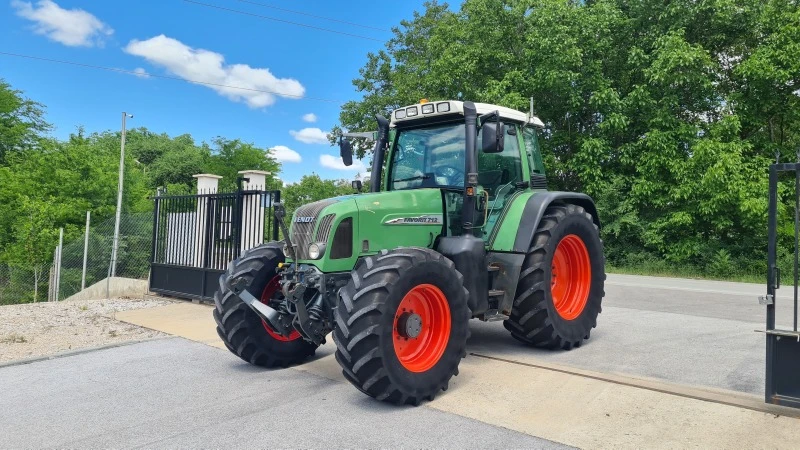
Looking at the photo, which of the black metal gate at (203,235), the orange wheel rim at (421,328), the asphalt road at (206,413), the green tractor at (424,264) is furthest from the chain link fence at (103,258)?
the orange wheel rim at (421,328)

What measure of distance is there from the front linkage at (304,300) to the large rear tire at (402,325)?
419 mm

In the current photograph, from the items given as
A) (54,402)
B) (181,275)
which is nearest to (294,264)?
(54,402)

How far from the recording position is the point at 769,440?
3316 millimetres

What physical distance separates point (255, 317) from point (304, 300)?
759mm

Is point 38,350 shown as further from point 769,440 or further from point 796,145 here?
point 796,145

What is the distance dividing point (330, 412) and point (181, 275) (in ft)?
22.1

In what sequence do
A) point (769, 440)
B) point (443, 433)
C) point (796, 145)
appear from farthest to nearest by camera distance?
point (796, 145)
point (443, 433)
point (769, 440)

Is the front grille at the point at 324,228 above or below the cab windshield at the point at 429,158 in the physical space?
below

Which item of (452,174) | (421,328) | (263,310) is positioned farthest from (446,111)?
(263,310)

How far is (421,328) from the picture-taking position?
4.38m

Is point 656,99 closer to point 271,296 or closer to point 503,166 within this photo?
point 503,166

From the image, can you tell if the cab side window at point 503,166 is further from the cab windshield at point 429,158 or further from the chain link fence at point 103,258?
the chain link fence at point 103,258

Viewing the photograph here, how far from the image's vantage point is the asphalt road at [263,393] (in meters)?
3.54

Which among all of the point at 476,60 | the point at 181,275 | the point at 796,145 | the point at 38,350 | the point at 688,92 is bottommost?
the point at 38,350
